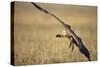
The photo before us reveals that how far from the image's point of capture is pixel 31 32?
2479 millimetres

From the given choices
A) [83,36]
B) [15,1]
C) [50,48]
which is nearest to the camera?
[15,1]

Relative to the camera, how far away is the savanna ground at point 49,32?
242 centimetres

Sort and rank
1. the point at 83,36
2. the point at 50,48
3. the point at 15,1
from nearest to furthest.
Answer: the point at 15,1 → the point at 50,48 → the point at 83,36

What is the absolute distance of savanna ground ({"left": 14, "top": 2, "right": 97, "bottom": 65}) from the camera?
7.95ft

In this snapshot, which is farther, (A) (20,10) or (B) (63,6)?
(B) (63,6)

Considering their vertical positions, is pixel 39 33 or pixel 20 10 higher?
pixel 20 10

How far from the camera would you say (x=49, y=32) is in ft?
8.42

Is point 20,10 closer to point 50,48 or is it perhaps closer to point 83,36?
point 50,48

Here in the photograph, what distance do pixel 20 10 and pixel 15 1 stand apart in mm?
115

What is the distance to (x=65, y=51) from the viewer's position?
8.66 ft

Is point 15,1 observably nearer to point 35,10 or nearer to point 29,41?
point 35,10
